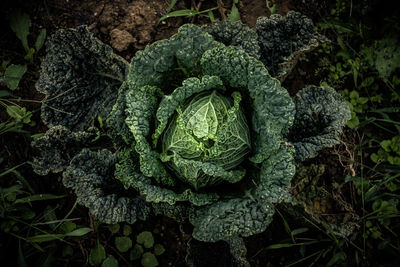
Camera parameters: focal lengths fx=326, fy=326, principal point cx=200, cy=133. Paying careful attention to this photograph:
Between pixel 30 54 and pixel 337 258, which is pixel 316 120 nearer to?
pixel 337 258

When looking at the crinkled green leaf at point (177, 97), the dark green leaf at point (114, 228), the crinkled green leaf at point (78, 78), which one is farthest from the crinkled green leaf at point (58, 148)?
the crinkled green leaf at point (177, 97)

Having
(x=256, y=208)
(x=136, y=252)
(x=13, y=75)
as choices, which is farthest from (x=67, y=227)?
(x=256, y=208)

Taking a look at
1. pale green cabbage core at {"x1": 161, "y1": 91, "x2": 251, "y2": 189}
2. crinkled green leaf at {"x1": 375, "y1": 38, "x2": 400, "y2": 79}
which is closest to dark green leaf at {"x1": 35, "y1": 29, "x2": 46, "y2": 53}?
pale green cabbage core at {"x1": 161, "y1": 91, "x2": 251, "y2": 189}

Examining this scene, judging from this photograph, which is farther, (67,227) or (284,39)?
(67,227)

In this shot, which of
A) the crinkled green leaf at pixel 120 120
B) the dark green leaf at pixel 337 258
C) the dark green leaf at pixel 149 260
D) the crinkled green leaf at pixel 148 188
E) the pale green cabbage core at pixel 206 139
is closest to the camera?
the pale green cabbage core at pixel 206 139

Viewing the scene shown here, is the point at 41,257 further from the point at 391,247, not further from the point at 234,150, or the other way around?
the point at 391,247

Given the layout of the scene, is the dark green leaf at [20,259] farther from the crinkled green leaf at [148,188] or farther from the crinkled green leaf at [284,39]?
the crinkled green leaf at [284,39]

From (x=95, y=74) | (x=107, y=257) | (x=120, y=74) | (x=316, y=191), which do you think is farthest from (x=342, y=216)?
(x=95, y=74)
